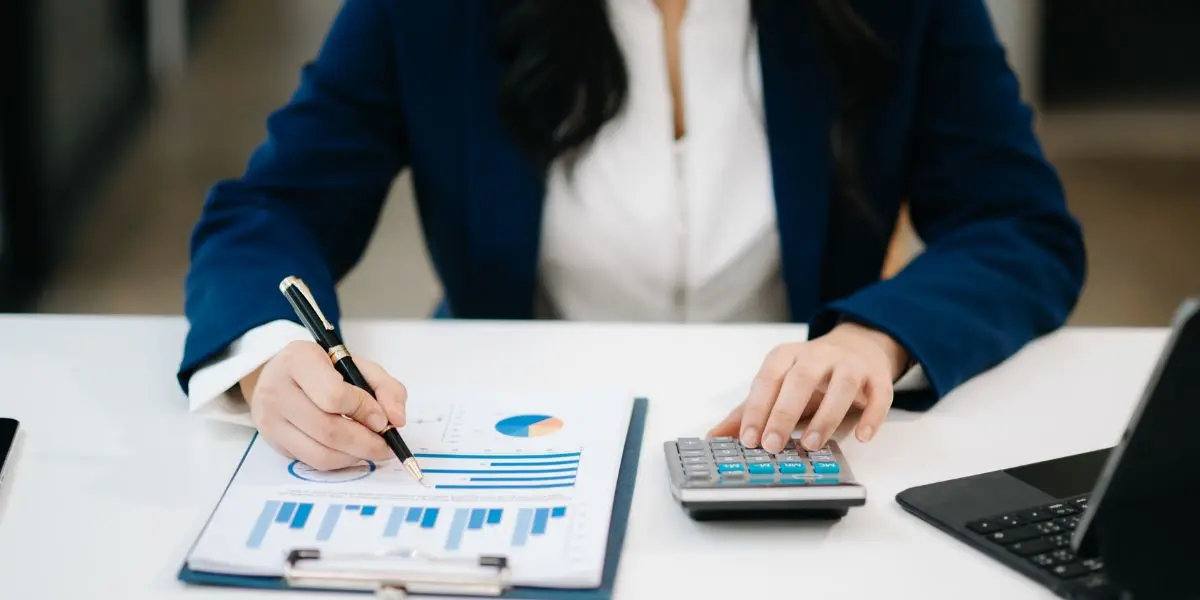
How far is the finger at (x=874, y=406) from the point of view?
0.70 metres

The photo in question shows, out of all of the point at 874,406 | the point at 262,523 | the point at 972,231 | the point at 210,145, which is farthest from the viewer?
the point at 210,145

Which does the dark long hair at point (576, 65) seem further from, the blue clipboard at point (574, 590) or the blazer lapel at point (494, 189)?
the blue clipboard at point (574, 590)

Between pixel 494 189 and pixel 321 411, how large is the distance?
468 millimetres

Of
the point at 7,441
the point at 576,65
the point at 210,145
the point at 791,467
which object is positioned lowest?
the point at 210,145

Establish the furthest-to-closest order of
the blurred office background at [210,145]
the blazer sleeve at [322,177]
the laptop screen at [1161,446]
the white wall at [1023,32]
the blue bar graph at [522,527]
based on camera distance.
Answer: the white wall at [1023,32], the blurred office background at [210,145], the blazer sleeve at [322,177], the blue bar graph at [522,527], the laptop screen at [1161,446]

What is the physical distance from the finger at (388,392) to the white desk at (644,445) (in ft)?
0.31

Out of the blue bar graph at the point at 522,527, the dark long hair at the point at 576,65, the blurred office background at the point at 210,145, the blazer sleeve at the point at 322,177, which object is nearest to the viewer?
the blue bar graph at the point at 522,527

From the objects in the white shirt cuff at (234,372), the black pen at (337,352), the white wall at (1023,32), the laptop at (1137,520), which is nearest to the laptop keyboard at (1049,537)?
the laptop at (1137,520)

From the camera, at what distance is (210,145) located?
126 inches

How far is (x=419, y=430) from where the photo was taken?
0.72 metres

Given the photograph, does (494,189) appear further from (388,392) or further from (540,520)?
(540,520)

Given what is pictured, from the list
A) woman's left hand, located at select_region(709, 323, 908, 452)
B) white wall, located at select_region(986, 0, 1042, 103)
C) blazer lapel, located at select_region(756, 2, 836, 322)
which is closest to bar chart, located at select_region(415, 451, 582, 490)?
woman's left hand, located at select_region(709, 323, 908, 452)

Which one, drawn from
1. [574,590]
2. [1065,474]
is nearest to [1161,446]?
[1065,474]

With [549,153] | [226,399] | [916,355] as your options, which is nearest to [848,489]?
[916,355]
